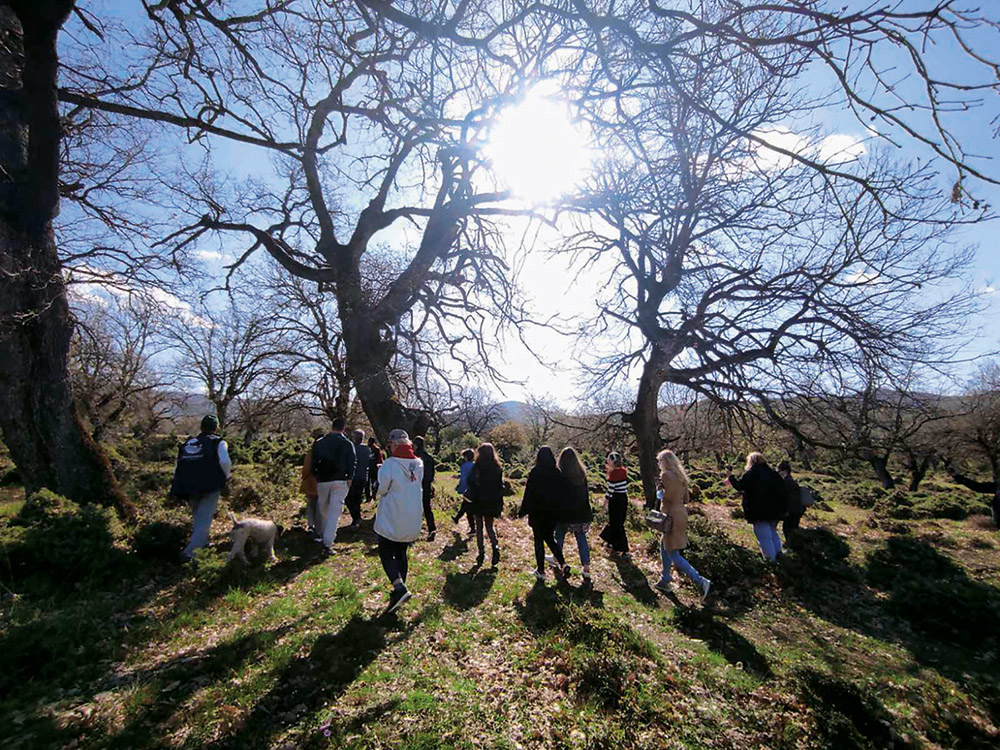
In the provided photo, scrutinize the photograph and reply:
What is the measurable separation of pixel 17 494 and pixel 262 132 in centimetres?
1350

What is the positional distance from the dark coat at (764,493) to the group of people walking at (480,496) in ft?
0.05

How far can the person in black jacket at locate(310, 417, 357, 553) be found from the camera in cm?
693

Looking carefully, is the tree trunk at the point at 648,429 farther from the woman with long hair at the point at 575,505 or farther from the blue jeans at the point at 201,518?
the blue jeans at the point at 201,518

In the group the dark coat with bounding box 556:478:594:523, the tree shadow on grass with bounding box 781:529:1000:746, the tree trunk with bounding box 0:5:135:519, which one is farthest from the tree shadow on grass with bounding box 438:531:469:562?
the tree shadow on grass with bounding box 781:529:1000:746

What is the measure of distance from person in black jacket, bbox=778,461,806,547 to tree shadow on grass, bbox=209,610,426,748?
8356 millimetres

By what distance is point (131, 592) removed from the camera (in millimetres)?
4863

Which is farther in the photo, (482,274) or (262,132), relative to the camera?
(482,274)

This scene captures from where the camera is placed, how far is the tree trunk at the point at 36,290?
5613 millimetres

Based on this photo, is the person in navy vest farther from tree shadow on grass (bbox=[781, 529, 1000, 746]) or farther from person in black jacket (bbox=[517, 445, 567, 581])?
tree shadow on grass (bbox=[781, 529, 1000, 746])

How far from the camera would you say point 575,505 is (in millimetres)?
6629

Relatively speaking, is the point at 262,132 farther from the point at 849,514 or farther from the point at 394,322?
the point at 849,514

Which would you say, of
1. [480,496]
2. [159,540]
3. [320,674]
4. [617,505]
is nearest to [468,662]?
[320,674]

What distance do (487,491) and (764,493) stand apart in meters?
4.89

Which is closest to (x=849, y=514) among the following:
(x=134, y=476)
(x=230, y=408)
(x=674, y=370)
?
(x=674, y=370)
